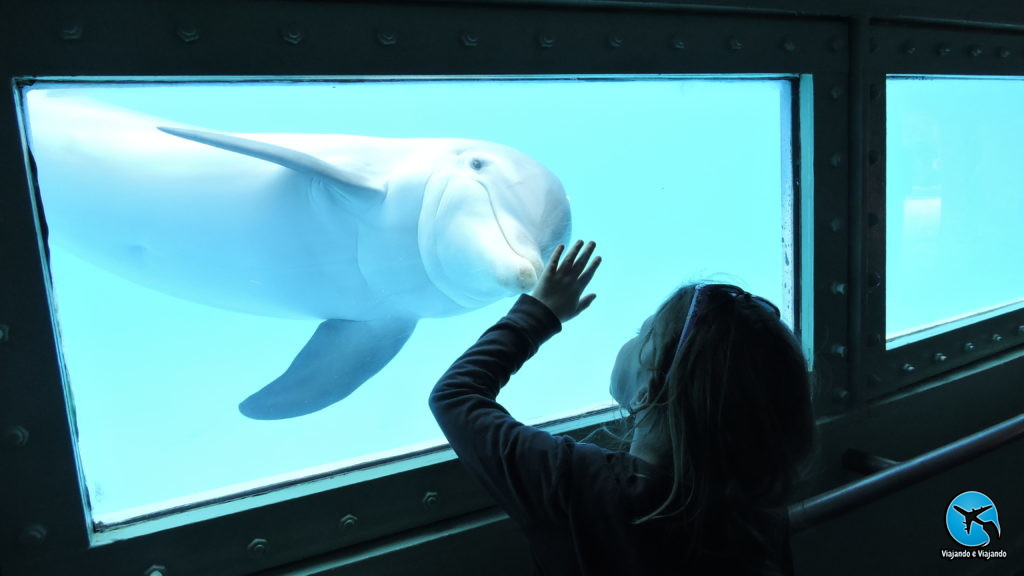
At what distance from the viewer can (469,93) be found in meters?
1.16

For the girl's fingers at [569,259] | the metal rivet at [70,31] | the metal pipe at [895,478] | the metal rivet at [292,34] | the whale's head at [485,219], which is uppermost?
the metal rivet at [292,34]

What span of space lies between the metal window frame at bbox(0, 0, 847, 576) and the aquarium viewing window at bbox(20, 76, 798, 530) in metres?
0.05

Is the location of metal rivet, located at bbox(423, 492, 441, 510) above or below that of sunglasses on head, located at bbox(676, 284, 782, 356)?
below

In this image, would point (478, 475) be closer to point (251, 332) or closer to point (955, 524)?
point (251, 332)

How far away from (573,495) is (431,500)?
454mm

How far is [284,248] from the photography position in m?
1.10

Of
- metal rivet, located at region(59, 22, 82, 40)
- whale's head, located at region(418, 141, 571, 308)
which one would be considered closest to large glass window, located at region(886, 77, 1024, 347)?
whale's head, located at region(418, 141, 571, 308)

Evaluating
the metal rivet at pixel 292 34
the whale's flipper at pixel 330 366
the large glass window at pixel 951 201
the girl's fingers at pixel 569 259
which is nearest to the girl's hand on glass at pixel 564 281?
the girl's fingers at pixel 569 259

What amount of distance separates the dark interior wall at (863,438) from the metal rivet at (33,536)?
0.05ft

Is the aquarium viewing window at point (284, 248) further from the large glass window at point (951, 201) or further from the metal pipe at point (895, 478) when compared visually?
the large glass window at point (951, 201)

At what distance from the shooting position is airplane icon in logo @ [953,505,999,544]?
191 centimetres

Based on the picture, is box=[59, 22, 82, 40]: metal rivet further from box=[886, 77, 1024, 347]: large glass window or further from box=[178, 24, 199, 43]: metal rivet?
box=[886, 77, 1024, 347]: large glass window

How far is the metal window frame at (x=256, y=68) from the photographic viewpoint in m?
0.85

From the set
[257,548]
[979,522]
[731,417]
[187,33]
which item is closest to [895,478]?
[979,522]
